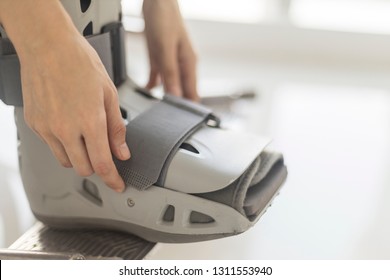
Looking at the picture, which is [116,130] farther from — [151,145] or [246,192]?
[246,192]

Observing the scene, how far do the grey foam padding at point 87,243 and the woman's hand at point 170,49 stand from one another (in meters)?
0.37

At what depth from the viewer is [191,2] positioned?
1.85 m

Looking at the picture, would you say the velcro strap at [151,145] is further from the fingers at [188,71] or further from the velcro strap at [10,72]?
the fingers at [188,71]

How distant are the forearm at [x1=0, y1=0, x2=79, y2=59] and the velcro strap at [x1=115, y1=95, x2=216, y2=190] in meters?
0.20

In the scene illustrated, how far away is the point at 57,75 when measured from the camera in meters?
0.69

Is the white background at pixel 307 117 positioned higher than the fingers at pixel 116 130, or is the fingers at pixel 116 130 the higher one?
the fingers at pixel 116 130

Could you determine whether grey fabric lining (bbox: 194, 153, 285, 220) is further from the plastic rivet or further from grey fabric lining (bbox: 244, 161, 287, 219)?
the plastic rivet

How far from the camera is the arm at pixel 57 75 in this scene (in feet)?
2.25

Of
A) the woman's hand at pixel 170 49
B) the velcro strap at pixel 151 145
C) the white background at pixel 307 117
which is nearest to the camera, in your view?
the velcro strap at pixel 151 145

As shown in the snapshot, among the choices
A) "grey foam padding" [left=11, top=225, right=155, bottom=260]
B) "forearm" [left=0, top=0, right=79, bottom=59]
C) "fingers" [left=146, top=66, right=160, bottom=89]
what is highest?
"forearm" [left=0, top=0, right=79, bottom=59]

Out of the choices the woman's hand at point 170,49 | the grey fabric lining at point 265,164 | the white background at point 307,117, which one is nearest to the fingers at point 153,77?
the woman's hand at point 170,49

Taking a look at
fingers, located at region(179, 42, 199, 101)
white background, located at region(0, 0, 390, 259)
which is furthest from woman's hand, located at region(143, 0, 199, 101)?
white background, located at region(0, 0, 390, 259)

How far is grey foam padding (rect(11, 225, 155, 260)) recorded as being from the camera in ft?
2.85
